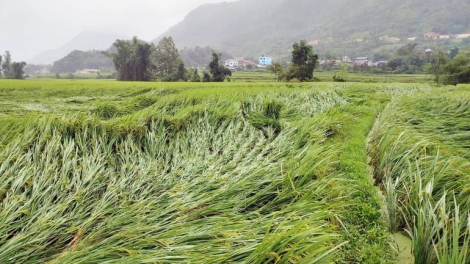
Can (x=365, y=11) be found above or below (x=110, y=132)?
above

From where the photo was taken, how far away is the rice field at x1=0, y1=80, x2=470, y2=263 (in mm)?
1340

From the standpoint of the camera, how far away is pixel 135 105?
660cm

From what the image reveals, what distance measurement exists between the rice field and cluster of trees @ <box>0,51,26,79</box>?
40658 mm

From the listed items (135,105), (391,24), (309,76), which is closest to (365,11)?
(391,24)

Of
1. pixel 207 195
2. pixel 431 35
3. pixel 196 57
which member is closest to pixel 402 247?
pixel 207 195

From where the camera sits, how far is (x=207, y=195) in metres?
1.84

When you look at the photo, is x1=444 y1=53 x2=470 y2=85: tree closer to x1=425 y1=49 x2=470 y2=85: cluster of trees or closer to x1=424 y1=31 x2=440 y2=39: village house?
x1=425 y1=49 x2=470 y2=85: cluster of trees

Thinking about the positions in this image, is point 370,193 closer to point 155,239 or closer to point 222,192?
point 222,192

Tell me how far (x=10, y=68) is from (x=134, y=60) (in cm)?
Result: 1826

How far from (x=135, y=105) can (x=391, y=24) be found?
6044 inches

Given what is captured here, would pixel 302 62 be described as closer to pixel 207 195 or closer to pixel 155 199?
pixel 207 195

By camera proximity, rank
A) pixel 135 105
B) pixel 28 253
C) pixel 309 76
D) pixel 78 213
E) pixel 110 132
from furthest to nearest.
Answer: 1. pixel 309 76
2. pixel 135 105
3. pixel 110 132
4. pixel 78 213
5. pixel 28 253

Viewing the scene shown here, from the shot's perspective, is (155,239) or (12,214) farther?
(12,214)

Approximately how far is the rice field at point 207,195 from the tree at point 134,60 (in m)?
32.7
